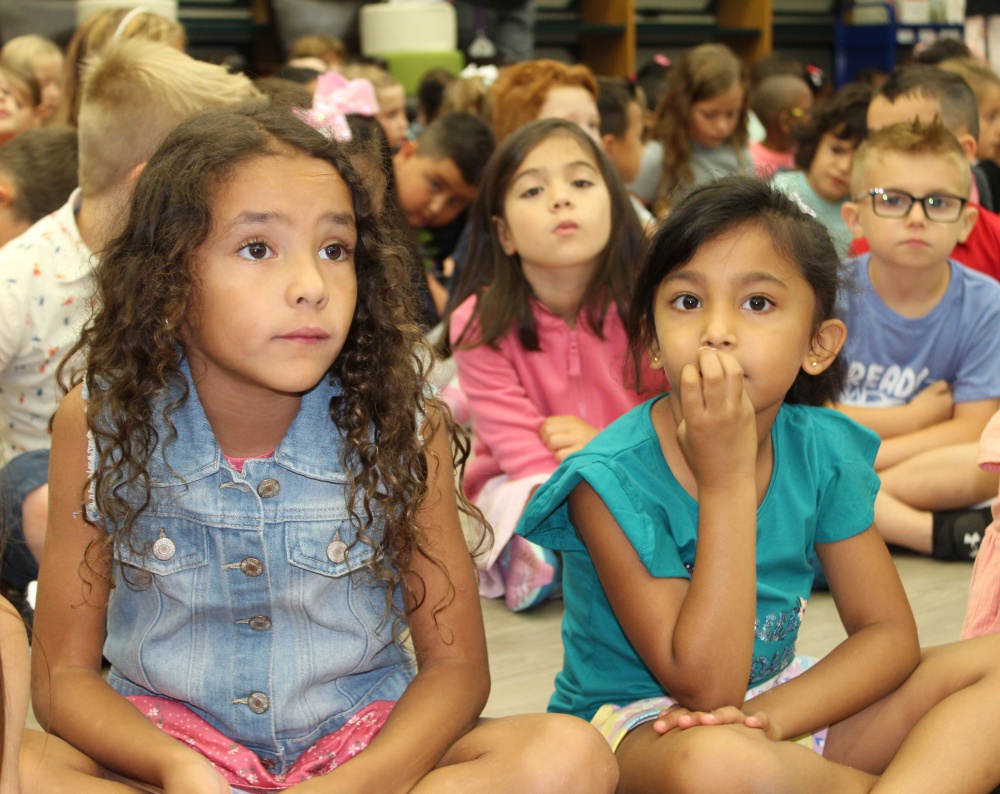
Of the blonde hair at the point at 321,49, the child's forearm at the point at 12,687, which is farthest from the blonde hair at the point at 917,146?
the blonde hair at the point at 321,49

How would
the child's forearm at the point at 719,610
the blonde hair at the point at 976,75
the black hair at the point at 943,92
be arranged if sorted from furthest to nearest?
the blonde hair at the point at 976,75 < the black hair at the point at 943,92 < the child's forearm at the point at 719,610

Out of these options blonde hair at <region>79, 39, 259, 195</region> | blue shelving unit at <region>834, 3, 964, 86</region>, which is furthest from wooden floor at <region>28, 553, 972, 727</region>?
blue shelving unit at <region>834, 3, 964, 86</region>

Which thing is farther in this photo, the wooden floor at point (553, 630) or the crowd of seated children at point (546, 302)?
the crowd of seated children at point (546, 302)

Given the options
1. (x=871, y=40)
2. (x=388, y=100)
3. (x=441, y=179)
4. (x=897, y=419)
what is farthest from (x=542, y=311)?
(x=871, y=40)

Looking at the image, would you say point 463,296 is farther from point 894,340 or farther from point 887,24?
point 887,24

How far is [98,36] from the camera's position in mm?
2717

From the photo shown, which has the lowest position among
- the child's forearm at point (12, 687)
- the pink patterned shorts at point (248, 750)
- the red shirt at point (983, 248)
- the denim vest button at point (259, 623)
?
the pink patterned shorts at point (248, 750)

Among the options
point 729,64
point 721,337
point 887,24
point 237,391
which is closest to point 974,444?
point 721,337

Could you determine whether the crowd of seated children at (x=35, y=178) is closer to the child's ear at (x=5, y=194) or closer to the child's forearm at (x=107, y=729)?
the child's ear at (x=5, y=194)

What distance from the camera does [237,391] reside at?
3.73ft

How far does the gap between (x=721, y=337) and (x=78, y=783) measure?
2.26 feet

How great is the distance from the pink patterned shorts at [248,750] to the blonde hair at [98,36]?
1864 mm

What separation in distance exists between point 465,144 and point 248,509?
2.17 metres

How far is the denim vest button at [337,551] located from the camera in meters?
1.11
